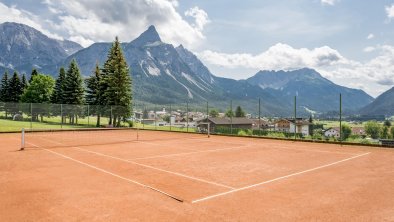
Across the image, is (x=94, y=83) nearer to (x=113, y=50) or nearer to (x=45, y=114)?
(x=113, y=50)

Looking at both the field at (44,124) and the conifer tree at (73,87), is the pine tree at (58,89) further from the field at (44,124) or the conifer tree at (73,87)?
the field at (44,124)

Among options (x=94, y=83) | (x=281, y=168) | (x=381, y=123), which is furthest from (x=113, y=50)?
(x=281, y=168)

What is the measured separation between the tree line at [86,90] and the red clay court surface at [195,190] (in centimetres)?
2779

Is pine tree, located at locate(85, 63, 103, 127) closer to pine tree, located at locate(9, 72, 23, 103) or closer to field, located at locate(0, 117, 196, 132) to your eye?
field, located at locate(0, 117, 196, 132)

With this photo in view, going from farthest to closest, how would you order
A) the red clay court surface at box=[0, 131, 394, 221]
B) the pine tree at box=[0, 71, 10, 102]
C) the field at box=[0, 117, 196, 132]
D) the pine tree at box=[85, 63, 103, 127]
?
the pine tree at box=[0, 71, 10, 102] < the pine tree at box=[85, 63, 103, 127] < the field at box=[0, 117, 196, 132] < the red clay court surface at box=[0, 131, 394, 221]

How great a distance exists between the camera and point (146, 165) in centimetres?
1210

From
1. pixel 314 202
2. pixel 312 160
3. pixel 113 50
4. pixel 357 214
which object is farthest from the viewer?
pixel 113 50

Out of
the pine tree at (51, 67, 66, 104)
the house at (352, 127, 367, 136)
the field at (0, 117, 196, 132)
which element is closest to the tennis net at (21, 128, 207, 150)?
the field at (0, 117, 196, 132)

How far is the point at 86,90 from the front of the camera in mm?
53094

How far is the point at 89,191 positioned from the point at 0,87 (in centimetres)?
8273

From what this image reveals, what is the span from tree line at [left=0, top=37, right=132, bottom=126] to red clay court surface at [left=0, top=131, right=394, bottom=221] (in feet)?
91.2

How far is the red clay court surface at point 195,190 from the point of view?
625 centimetres

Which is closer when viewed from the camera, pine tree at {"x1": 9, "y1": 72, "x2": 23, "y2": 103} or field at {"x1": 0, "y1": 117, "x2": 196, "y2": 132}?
field at {"x1": 0, "y1": 117, "x2": 196, "y2": 132}

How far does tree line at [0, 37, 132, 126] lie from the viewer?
135ft
